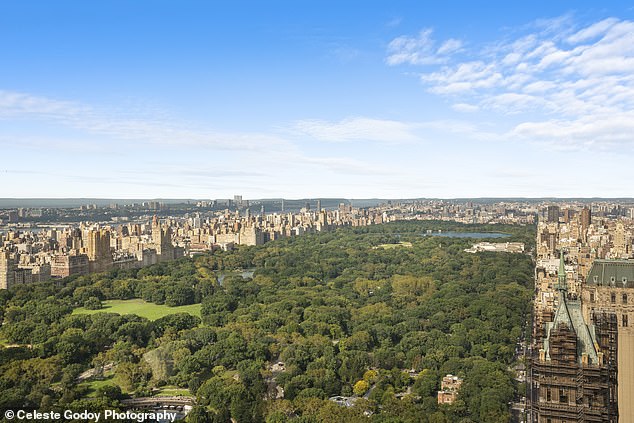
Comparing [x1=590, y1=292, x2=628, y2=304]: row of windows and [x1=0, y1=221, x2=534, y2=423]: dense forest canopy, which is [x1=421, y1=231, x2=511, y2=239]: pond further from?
[x1=590, y1=292, x2=628, y2=304]: row of windows

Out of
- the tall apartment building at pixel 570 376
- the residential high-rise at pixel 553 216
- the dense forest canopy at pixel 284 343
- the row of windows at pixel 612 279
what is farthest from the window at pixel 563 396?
the residential high-rise at pixel 553 216

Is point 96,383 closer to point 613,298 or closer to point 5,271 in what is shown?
point 613,298

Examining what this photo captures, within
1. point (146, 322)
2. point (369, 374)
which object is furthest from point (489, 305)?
point (146, 322)

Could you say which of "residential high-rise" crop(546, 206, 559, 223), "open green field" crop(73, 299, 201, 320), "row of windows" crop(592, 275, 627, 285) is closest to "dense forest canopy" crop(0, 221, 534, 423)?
"open green field" crop(73, 299, 201, 320)

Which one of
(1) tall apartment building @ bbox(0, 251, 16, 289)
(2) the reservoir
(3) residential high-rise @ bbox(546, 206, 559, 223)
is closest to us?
(1) tall apartment building @ bbox(0, 251, 16, 289)

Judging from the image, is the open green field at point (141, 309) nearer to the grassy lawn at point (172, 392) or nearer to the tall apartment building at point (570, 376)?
the grassy lawn at point (172, 392)

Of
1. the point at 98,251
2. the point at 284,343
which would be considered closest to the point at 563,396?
the point at 284,343

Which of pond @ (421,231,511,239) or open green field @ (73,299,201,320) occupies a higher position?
pond @ (421,231,511,239)
